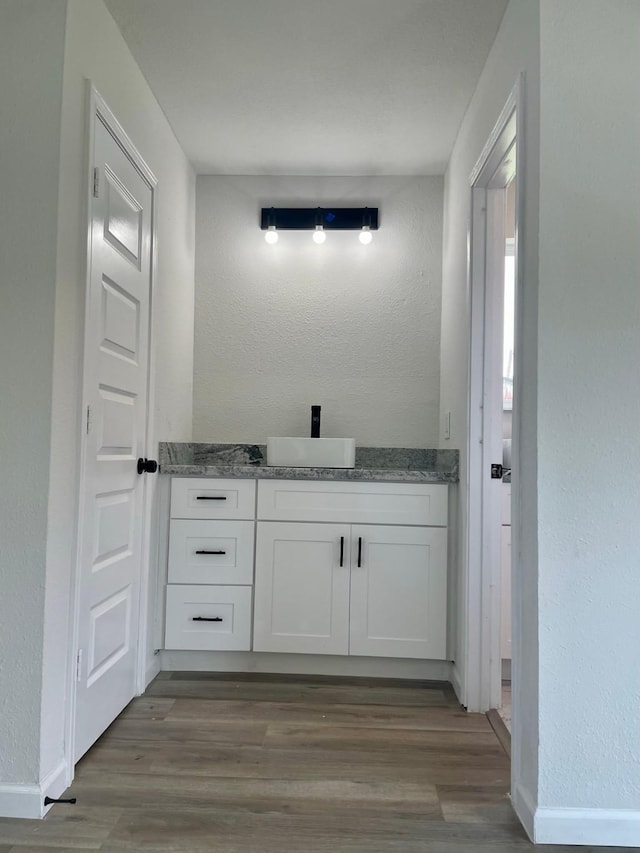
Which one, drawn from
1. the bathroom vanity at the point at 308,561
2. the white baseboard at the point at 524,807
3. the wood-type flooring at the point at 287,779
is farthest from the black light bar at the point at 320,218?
the white baseboard at the point at 524,807

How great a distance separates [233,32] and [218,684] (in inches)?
99.4

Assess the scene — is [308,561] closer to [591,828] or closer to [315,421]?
[315,421]

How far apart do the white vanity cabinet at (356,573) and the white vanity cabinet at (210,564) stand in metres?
0.07

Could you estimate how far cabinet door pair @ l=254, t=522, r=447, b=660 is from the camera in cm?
267

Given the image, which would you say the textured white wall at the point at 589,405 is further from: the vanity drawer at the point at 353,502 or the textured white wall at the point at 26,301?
the textured white wall at the point at 26,301

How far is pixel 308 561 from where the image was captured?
8.87 feet

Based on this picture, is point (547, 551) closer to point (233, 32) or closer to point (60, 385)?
point (60, 385)

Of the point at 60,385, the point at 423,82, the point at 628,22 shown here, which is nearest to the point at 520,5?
the point at 628,22

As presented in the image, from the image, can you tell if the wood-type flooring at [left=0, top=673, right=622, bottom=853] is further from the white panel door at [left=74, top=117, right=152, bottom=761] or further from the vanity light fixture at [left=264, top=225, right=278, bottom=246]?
the vanity light fixture at [left=264, top=225, right=278, bottom=246]

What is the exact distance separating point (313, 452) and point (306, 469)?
0.50ft

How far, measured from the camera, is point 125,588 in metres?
2.31

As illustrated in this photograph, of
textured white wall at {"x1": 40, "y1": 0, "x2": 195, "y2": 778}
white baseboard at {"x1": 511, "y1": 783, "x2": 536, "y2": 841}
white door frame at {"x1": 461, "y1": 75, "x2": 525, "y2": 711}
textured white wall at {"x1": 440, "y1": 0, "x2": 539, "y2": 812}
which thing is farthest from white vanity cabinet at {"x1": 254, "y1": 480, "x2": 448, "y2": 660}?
textured white wall at {"x1": 40, "y1": 0, "x2": 195, "y2": 778}

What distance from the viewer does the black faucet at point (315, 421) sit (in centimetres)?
305

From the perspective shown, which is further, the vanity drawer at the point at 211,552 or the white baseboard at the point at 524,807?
the vanity drawer at the point at 211,552
